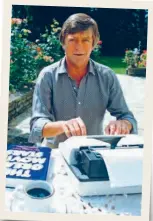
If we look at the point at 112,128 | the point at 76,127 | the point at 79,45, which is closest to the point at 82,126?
the point at 76,127

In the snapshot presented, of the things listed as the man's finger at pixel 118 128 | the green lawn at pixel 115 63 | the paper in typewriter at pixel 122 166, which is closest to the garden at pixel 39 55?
the green lawn at pixel 115 63

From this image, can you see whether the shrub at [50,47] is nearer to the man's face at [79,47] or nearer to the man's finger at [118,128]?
the man's face at [79,47]

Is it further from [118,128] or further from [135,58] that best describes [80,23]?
[118,128]

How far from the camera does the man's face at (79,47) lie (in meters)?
1.28

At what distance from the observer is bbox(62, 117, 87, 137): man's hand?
4.22 ft

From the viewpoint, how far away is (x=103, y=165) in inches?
44.0

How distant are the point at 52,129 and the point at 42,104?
0.37 ft

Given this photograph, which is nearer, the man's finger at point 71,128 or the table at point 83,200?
the table at point 83,200

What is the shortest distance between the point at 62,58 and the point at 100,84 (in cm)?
19

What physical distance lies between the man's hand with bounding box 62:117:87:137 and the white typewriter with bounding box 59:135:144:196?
0.15 ft

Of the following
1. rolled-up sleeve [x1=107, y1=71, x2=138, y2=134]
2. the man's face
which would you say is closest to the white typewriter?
rolled-up sleeve [x1=107, y1=71, x2=138, y2=134]

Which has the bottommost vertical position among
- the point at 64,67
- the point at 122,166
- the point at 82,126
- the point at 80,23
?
the point at 122,166
